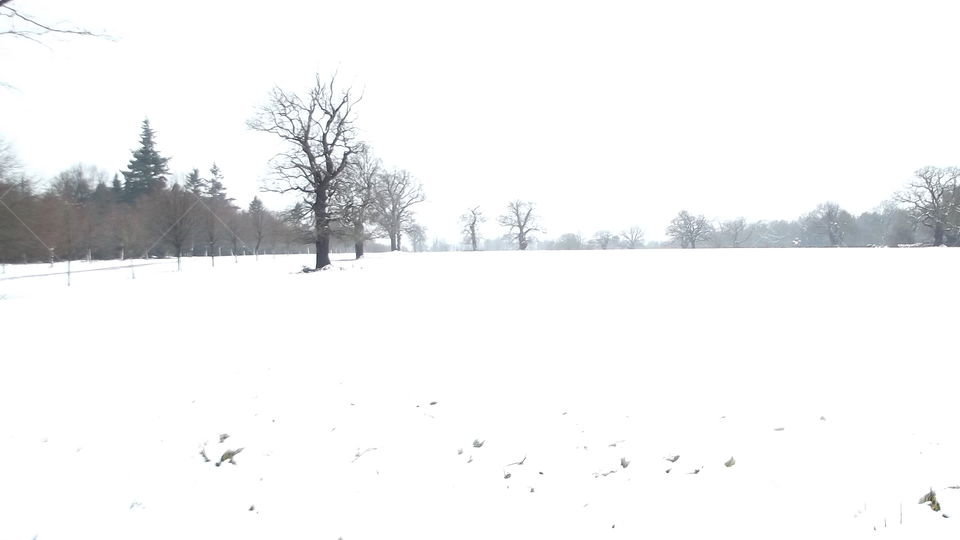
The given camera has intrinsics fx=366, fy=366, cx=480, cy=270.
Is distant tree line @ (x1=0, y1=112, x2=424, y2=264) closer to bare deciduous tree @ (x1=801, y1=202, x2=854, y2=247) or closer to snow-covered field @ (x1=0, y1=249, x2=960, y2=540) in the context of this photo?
snow-covered field @ (x1=0, y1=249, x2=960, y2=540)

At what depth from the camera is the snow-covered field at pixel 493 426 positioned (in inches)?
151

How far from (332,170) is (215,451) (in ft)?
73.2

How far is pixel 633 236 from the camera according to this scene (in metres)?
108

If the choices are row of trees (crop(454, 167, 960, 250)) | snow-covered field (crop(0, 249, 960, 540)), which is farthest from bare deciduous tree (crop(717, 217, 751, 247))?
snow-covered field (crop(0, 249, 960, 540))

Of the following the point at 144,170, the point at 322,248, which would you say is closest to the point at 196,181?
the point at 144,170

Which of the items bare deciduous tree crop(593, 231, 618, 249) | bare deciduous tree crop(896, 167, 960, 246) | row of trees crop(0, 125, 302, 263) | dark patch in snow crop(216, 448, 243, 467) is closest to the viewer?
dark patch in snow crop(216, 448, 243, 467)

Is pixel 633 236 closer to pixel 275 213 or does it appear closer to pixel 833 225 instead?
pixel 833 225

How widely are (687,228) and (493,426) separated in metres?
86.8

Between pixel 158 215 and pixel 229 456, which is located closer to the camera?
pixel 229 456

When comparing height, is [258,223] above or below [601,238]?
below

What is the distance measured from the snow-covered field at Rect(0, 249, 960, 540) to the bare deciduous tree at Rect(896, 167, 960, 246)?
59500mm

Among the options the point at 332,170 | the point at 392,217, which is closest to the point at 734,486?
the point at 332,170

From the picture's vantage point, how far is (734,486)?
400 cm

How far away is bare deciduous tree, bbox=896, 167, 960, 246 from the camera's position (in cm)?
4559
